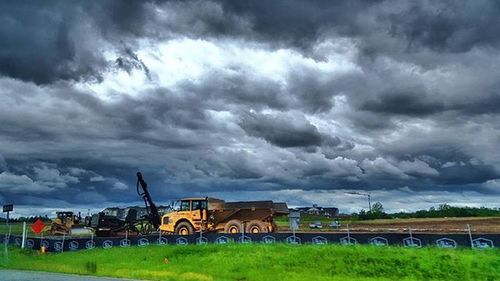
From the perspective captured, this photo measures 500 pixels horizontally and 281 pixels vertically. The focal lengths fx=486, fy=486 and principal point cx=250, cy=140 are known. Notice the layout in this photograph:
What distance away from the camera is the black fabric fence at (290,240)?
86.2 feet

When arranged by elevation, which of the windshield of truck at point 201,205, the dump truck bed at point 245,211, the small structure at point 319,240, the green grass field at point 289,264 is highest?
the windshield of truck at point 201,205

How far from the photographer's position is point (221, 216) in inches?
1542

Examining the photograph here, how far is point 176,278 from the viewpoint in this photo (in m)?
22.9

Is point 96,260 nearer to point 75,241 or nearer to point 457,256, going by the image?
point 75,241

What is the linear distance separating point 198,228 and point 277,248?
10.9 meters

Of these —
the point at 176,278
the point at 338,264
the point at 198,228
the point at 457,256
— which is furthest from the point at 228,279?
the point at 198,228

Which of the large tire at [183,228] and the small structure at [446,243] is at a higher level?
the large tire at [183,228]

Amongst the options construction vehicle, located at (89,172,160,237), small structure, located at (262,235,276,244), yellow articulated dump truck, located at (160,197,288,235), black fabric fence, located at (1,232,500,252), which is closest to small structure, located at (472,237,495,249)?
black fabric fence, located at (1,232,500,252)

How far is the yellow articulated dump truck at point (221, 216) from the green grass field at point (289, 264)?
18.8 ft

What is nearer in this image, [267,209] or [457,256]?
[457,256]

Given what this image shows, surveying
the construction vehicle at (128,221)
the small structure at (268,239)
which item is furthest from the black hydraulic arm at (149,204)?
the small structure at (268,239)

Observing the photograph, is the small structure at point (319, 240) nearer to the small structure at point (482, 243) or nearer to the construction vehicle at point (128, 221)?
the small structure at point (482, 243)

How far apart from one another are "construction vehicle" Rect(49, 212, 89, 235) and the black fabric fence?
8817 mm

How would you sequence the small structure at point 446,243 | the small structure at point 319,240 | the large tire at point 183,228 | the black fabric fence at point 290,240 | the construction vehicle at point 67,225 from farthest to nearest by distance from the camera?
the construction vehicle at point 67,225 → the large tire at point 183,228 → the small structure at point 319,240 → the small structure at point 446,243 → the black fabric fence at point 290,240
